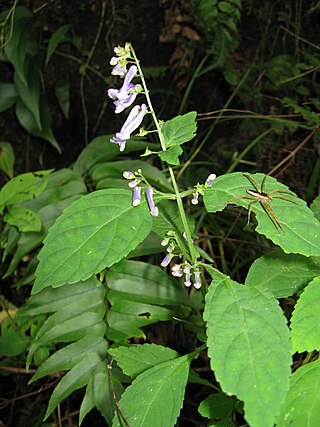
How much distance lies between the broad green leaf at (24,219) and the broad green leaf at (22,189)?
0.04 metres

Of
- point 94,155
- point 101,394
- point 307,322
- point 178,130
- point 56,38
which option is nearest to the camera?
point 307,322

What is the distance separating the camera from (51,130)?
9.44 ft

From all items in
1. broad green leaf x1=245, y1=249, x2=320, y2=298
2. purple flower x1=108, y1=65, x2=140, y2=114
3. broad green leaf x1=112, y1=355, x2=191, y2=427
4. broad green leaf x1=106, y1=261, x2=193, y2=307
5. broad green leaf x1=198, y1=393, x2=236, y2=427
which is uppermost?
purple flower x1=108, y1=65, x2=140, y2=114

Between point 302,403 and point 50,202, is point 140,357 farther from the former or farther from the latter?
point 50,202

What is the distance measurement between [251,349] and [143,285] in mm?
901

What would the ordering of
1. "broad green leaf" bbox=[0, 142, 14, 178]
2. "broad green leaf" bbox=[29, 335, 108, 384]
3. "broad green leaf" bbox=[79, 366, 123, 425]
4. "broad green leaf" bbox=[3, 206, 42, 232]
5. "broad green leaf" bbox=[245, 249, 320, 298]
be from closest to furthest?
1. "broad green leaf" bbox=[245, 249, 320, 298]
2. "broad green leaf" bbox=[79, 366, 123, 425]
3. "broad green leaf" bbox=[29, 335, 108, 384]
4. "broad green leaf" bbox=[3, 206, 42, 232]
5. "broad green leaf" bbox=[0, 142, 14, 178]

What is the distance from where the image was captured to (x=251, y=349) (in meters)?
0.91

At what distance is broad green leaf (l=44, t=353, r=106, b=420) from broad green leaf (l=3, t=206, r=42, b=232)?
50cm

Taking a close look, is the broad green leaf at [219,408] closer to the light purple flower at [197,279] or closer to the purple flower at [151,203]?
the light purple flower at [197,279]

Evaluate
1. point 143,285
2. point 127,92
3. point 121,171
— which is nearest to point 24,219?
point 121,171

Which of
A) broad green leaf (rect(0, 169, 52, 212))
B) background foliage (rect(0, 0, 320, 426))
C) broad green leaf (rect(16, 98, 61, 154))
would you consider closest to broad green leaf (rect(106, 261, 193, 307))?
background foliage (rect(0, 0, 320, 426))

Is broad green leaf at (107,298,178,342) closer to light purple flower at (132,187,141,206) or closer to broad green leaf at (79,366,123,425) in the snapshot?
broad green leaf at (79,366,123,425)

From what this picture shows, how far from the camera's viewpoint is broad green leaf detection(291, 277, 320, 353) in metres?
1.02

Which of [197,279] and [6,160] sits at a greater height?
[197,279]
